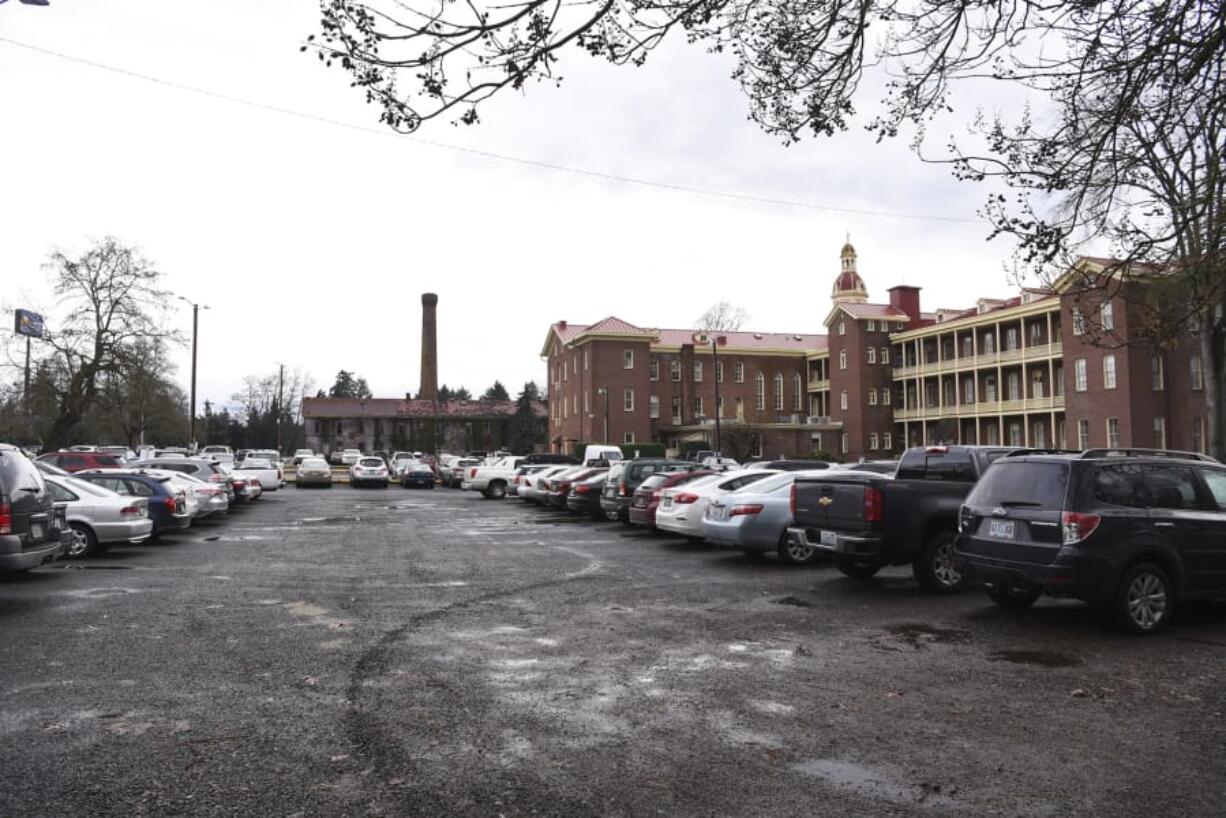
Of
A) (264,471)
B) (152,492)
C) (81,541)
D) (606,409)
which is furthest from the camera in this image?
(606,409)

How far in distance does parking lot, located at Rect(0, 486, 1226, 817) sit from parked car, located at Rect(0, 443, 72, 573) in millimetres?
611

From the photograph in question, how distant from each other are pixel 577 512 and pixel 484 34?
21320 mm

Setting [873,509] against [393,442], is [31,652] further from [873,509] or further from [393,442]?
[393,442]

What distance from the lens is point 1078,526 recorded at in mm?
8367

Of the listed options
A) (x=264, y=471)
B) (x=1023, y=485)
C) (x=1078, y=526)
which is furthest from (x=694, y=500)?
(x=264, y=471)

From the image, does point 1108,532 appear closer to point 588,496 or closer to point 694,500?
point 694,500

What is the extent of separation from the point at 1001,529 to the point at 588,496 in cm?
1576

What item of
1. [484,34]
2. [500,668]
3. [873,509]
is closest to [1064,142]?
[873,509]

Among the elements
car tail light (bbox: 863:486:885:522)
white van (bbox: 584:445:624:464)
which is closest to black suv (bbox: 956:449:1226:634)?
car tail light (bbox: 863:486:885:522)

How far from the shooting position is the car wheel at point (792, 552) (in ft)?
45.6

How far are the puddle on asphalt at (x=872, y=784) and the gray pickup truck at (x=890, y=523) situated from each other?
20.7 feet

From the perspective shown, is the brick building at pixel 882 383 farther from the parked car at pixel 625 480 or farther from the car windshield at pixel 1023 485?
the car windshield at pixel 1023 485

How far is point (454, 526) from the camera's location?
2170 centimetres

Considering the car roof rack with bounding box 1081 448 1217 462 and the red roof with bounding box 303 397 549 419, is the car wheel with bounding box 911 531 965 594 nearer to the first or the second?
the car roof rack with bounding box 1081 448 1217 462
